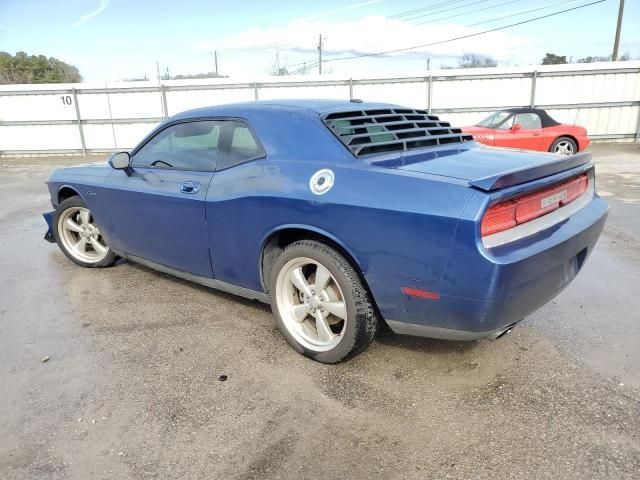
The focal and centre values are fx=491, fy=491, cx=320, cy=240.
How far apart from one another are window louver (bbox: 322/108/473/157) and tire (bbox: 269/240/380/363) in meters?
0.66

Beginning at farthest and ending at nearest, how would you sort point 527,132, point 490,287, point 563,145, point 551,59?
point 551,59 < point 563,145 < point 527,132 < point 490,287

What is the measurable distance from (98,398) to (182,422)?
576 mm

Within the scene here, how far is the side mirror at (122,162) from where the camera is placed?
13.0 ft

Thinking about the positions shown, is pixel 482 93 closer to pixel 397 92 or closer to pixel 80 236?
pixel 397 92

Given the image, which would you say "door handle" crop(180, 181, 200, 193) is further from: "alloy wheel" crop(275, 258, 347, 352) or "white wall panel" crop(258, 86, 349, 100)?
"white wall panel" crop(258, 86, 349, 100)

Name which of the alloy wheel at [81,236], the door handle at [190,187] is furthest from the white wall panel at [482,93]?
the door handle at [190,187]

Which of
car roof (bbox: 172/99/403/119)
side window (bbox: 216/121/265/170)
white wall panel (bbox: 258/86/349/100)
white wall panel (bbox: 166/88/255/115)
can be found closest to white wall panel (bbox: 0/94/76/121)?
white wall panel (bbox: 166/88/255/115)

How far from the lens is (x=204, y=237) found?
3.48 m

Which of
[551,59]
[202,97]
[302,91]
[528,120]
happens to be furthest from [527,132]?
[551,59]

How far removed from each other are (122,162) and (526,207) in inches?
122

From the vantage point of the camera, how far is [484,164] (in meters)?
2.79

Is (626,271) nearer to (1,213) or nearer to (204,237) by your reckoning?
(204,237)

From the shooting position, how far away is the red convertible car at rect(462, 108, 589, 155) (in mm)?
10781

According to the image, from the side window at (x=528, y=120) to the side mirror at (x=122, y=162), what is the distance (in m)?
9.60
